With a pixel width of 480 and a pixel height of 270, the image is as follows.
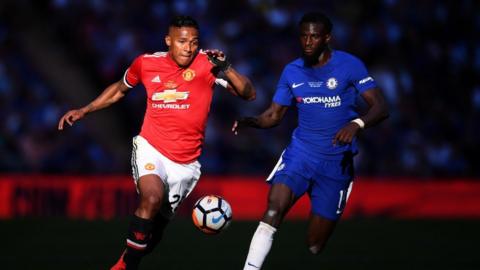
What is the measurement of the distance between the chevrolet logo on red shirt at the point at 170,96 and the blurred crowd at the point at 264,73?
8928 mm

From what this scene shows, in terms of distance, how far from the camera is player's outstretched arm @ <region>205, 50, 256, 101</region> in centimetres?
816

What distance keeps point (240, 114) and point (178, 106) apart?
32.1 feet

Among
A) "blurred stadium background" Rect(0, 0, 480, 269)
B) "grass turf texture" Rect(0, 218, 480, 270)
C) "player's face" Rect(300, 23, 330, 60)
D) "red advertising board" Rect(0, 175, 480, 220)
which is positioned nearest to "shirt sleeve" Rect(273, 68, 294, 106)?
"player's face" Rect(300, 23, 330, 60)

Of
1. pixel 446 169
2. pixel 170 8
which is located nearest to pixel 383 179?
pixel 446 169

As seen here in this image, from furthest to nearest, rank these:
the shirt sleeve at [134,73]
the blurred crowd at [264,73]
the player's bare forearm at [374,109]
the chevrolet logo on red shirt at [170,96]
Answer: the blurred crowd at [264,73], the shirt sleeve at [134,73], the chevrolet logo on red shirt at [170,96], the player's bare forearm at [374,109]

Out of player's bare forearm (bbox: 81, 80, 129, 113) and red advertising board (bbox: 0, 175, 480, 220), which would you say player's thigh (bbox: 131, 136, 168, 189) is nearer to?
player's bare forearm (bbox: 81, 80, 129, 113)

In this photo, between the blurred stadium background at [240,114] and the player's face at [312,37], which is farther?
the blurred stadium background at [240,114]

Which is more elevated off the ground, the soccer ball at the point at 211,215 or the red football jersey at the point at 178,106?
the red football jersey at the point at 178,106

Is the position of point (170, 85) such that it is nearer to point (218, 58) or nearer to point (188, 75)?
point (188, 75)

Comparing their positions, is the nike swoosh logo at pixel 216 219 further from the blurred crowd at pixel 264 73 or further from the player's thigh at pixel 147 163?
the blurred crowd at pixel 264 73

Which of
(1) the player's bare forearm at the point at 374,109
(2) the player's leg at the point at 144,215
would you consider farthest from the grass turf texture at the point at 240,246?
(1) the player's bare forearm at the point at 374,109

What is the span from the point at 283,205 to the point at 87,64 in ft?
40.5

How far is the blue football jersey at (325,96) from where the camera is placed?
330 inches

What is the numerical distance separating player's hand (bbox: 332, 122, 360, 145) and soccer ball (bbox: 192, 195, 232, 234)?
119cm
